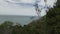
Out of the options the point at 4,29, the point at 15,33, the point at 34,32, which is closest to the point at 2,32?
the point at 4,29

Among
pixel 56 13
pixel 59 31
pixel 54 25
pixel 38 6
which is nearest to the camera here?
pixel 59 31

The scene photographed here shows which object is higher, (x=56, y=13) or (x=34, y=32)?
(x=56, y=13)

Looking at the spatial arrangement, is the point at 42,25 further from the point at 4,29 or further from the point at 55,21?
the point at 4,29

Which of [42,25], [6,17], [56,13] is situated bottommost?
[6,17]

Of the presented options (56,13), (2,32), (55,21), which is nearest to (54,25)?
(55,21)

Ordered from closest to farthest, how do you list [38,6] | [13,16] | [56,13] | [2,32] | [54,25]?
[54,25]
[56,13]
[2,32]
[38,6]
[13,16]

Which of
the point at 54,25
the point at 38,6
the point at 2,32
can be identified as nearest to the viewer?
the point at 54,25

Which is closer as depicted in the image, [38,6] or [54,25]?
[54,25]

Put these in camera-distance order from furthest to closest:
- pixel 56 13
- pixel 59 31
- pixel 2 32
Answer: pixel 2 32, pixel 56 13, pixel 59 31

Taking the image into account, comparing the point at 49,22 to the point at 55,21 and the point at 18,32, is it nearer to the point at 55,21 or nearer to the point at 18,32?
the point at 55,21
